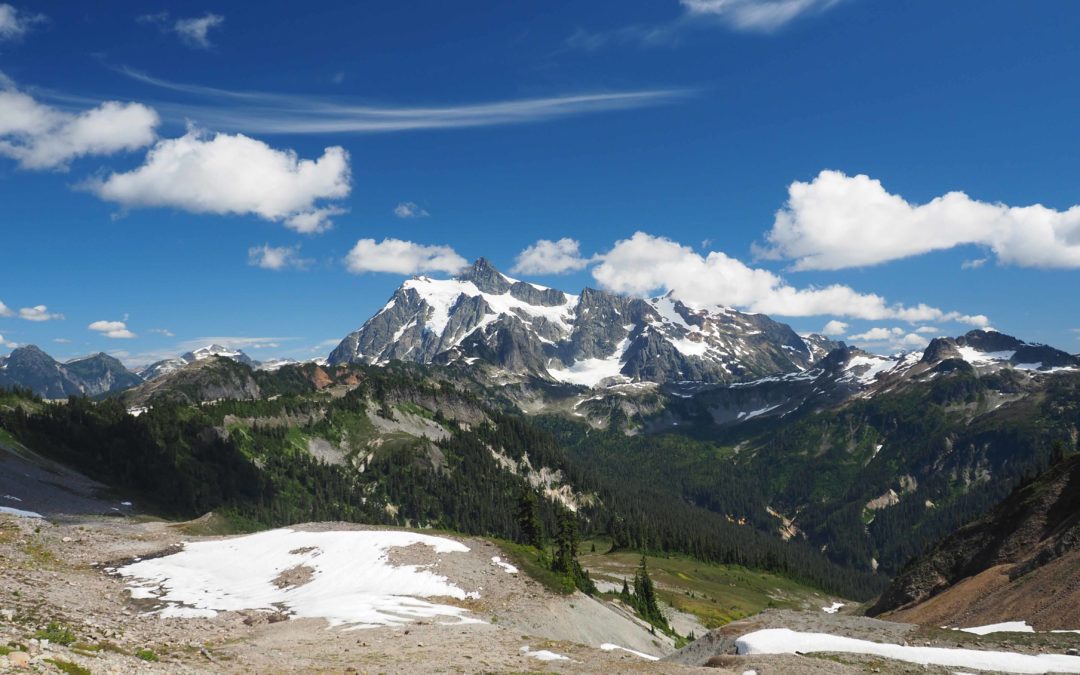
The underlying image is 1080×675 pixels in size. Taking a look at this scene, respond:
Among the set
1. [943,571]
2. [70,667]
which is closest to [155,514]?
[70,667]

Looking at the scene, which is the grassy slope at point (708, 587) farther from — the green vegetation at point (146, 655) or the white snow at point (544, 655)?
the green vegetation at point (146, 655)

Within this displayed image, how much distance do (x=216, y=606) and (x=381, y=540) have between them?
16.9 m

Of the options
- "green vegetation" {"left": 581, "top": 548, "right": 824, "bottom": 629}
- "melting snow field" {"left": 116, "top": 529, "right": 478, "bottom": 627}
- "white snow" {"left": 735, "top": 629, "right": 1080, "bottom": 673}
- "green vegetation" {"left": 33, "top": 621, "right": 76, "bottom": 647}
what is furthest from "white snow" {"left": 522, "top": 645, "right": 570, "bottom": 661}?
"green vegetation" {"left": 581, "top": 548, "right": 824, "bottom": 629}

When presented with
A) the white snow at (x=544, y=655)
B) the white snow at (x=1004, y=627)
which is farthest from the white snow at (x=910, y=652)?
the white snow at (x=1004, y=627)

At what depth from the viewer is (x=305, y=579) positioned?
173 feet

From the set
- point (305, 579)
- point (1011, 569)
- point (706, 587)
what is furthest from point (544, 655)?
point (706, 587)

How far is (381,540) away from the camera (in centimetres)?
5953

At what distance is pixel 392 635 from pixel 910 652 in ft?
97.1

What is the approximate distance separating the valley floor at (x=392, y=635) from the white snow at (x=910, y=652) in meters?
1.46

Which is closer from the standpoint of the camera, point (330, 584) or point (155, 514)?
point (330, 584)

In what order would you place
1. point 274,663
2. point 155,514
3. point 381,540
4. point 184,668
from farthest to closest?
1. point 155,514
2. point 381,540
3. point 274,663
4. point 184,668

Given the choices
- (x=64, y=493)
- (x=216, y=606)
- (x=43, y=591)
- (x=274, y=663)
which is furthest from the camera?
(x=64, y=493)

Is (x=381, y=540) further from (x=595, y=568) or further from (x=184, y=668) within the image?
(x=595, y=568)

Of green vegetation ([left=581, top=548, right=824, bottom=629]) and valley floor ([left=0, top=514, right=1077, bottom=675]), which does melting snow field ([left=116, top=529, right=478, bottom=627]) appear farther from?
green vegetation ([left=581, top=548, right=824, bottom=629])
